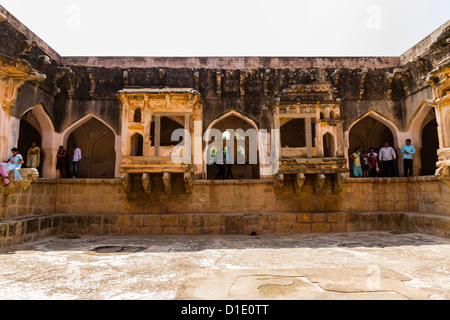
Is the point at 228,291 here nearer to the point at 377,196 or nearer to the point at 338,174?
the point at 338,174

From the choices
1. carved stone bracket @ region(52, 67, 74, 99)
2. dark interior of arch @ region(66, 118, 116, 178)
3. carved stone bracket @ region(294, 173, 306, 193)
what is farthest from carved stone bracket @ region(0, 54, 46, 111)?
carved stone bracket @ region(294, 173, 306, 193)

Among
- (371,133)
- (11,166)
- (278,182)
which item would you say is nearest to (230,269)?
(278,182)

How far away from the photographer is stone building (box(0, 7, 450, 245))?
7.09 meters

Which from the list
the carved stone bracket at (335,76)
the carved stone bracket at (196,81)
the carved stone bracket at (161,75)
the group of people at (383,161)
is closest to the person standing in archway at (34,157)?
the carved stone bracket at (161,75)

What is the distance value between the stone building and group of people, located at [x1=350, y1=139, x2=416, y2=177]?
0.34 m

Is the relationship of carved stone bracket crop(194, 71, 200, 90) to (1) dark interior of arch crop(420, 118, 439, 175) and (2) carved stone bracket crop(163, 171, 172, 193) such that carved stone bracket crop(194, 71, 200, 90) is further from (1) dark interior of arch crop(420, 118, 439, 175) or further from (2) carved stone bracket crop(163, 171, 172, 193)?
(1) dark interior of arch crop(420, 118, 439, 175)

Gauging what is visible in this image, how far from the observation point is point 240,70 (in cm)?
882

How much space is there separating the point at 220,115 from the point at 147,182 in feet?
10.1

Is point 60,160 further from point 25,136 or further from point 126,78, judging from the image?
point 25,136

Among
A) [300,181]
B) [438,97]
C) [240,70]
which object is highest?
[240,70]

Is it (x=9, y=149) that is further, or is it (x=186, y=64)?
(x=186, y=64)

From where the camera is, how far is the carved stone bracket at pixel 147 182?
7.55 meters

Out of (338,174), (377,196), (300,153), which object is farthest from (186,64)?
(377,196)
